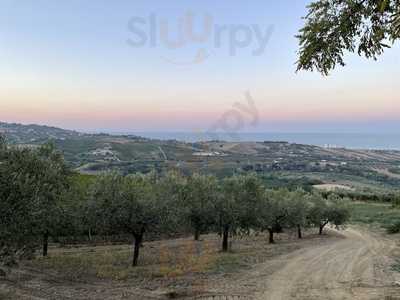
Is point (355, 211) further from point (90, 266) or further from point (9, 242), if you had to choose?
point (9, 242)

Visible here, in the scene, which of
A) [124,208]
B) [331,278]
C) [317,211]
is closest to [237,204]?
→ [124,208]

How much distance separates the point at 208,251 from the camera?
3800cm

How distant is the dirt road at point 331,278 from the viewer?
19.8m

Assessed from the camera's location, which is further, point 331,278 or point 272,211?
point 272,211

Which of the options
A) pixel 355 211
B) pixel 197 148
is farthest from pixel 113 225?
pixel 197 148

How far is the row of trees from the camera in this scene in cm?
1519

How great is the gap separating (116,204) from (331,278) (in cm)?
1553

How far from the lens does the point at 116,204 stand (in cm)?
2797

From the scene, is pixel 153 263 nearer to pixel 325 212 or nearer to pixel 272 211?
pixel 272 211

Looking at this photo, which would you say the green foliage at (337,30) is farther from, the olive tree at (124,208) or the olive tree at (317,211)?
the olive tree at (317,211)

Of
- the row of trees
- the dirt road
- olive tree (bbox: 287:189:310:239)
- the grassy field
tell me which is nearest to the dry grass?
the row of trees

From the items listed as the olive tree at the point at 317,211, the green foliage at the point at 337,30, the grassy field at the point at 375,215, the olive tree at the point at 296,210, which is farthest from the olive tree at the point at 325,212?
the green foliage at the point at 337,30

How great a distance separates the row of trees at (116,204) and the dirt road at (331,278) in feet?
25.9

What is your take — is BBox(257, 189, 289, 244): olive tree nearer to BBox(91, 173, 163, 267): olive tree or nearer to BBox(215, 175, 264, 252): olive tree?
BBox(215, 175, 264, 252): olive tree
